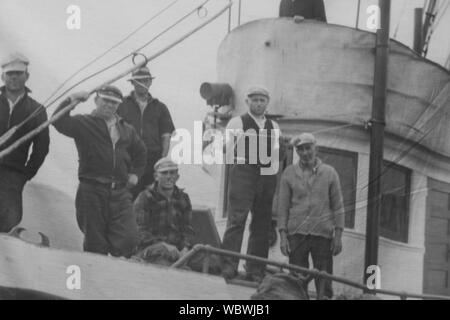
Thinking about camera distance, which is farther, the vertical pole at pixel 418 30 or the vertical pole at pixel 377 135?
the vertical pole at pixel 418 30

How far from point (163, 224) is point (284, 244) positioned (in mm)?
449

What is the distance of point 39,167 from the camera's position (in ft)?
13.0

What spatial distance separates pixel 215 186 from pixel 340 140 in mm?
502

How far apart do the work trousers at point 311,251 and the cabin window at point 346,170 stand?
12cm

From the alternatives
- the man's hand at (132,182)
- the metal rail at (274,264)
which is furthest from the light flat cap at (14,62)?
the metal rail at (274,264)

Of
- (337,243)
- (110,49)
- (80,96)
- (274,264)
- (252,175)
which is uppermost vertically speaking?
(110,49)

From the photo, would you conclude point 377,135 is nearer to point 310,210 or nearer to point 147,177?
point 310,210

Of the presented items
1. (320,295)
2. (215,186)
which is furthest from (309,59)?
(320,295)

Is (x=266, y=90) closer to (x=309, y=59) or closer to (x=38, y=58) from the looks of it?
(x=309, y=59)

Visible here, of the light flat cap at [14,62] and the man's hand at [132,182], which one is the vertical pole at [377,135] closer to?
the man's hand at [132,182]

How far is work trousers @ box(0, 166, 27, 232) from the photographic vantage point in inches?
155

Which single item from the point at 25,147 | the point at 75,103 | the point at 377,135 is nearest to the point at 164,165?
the point at 75,103

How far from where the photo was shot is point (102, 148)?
3986 millimetres

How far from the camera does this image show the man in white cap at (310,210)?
157 inches
